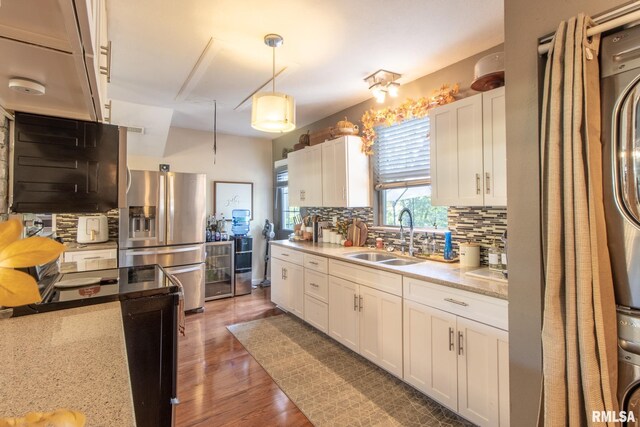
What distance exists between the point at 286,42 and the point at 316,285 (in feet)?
7.37

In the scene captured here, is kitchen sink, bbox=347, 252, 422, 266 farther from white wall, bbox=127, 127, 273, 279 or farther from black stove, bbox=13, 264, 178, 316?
white wall, bbox=127, 127, 273, 279

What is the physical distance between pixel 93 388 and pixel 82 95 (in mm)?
1126

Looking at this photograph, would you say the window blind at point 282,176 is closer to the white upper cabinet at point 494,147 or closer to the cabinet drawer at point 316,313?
the cabinet drawer at point 316,313

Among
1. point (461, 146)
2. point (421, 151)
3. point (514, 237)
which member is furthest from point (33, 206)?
point (421, 151)

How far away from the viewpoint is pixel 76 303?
1.36 metres

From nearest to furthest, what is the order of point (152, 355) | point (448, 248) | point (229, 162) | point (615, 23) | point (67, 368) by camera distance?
point (67, 368) < point (615, 23) < point (152, 355) < point (448, 248) < point (229, 162)

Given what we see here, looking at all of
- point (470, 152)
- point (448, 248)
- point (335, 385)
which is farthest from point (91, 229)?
point (470, 152)

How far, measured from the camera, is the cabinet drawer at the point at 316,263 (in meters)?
3.04

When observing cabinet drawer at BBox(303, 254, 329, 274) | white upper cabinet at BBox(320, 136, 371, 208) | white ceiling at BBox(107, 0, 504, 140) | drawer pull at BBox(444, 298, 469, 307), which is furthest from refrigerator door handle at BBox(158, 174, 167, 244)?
drawer pull at BBox(444, 298, 469, 307)

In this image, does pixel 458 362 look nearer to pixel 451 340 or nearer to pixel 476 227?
pixel 451 340

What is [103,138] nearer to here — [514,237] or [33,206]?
[33,206]

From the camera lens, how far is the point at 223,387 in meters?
2.29

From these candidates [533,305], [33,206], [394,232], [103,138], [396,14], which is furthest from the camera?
[394,232]

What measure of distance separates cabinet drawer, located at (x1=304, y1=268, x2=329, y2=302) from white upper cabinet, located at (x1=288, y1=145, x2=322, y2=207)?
915 millimetres
